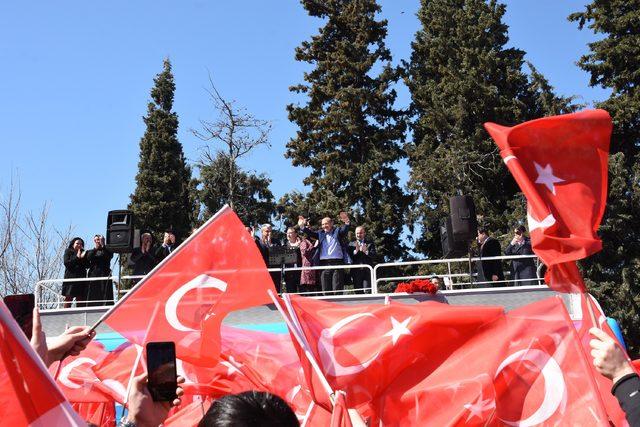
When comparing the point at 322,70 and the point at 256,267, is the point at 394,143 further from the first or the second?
the point at 256,267

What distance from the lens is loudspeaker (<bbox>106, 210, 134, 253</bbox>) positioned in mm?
12711

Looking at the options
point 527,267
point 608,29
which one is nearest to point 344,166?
point 608,29

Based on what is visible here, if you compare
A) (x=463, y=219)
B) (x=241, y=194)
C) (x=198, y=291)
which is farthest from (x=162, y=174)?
(x=198, y=291)

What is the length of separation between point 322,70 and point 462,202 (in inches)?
937

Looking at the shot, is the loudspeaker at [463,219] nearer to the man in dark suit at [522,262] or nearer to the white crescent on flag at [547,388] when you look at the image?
the man in dark suit at [522,262]

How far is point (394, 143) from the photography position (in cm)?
3466

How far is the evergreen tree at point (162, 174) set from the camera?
37.9m

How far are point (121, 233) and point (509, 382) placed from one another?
9145 millimetres

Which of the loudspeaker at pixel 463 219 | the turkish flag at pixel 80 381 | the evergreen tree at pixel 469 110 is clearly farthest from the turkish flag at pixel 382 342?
the evergreen tree at pixel 469 110

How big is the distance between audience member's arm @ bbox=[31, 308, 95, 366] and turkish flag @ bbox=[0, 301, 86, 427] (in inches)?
21.0

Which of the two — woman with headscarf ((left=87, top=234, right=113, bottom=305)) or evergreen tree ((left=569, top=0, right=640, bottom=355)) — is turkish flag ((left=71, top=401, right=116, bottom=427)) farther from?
evergreen tree ((left=569, top=0, right=640, bottom=355))

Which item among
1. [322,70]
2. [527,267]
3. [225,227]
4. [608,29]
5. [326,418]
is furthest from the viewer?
[322,70]

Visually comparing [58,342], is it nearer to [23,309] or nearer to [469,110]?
[23,309]

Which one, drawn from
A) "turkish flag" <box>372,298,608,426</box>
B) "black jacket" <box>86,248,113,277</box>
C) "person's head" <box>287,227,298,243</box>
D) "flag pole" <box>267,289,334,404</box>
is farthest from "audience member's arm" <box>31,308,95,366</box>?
"black jacket" <box>86,248,113,277</box>
